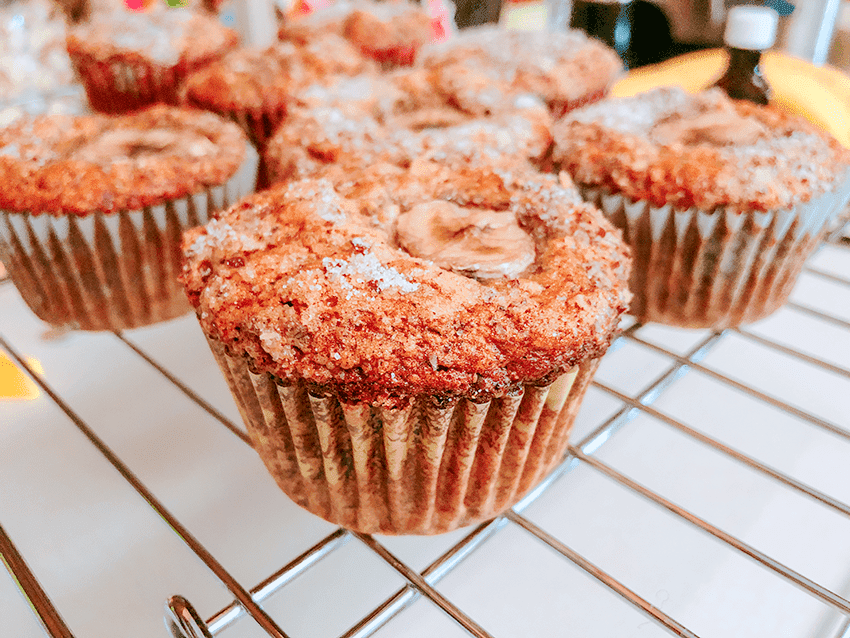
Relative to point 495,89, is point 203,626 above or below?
below

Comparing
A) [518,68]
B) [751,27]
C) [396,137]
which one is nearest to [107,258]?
[396,137]

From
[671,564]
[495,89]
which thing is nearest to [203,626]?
[671,564]


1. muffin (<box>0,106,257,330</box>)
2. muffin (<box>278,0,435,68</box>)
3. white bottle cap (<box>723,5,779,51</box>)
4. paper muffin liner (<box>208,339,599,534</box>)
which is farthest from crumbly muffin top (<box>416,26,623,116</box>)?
paper muffin liner (<box>208,339,599,534</box>)

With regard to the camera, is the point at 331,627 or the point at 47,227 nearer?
the point at 331,627

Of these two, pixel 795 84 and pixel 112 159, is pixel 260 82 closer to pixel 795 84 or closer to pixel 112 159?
pixel 112 159

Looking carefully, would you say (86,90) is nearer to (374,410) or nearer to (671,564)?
(374,410)

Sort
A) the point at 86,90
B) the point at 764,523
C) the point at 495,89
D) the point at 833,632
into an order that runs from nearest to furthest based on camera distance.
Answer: the point at 833,632
the point at 764,523
the point at 495,89
the point at 86,90

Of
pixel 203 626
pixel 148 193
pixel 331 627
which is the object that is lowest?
pixel 331 627
